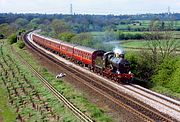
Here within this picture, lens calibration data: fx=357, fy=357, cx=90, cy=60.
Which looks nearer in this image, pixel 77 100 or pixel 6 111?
pixel 6 111

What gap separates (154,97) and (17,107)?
11.3m

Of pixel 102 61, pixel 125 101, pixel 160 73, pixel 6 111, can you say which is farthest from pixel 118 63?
pixel 6 111

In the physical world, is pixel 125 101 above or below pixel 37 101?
above

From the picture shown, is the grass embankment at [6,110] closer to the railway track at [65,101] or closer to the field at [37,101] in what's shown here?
the field at [37,101]

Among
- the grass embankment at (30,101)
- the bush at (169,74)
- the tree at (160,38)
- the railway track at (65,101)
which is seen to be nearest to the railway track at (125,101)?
the railway track at (65,101)

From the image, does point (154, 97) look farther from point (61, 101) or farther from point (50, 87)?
point (50, 87)

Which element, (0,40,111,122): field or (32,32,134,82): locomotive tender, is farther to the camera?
(32,32,134,82): locomotive tender

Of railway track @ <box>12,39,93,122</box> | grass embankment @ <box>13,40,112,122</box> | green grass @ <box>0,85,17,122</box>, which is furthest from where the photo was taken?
green grass @ <box>0,85,17,122</box>

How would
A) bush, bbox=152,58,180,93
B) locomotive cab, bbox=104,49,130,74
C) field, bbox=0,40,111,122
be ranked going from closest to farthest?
field, bbox=0,40,111,122 < bush, bbox=152,58,180,93 < locomotive cab, bbox=104,49,130,74

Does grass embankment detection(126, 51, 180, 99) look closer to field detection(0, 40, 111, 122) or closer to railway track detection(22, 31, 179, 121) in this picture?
railway track detection(22, 31, 179, 121)

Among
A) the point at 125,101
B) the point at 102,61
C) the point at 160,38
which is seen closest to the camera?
the point at 125,101

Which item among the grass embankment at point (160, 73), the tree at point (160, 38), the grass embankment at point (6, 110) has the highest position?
the tree at point (160, 38)

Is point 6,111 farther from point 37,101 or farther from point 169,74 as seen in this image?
point 169,74

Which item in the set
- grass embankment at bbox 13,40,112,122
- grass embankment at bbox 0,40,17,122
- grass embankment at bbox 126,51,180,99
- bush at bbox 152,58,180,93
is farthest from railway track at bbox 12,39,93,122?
bush at bbox 152,58,180,93
